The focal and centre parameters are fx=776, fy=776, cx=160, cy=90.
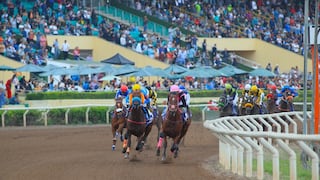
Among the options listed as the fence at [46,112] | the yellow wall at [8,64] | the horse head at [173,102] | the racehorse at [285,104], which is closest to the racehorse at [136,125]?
the horse head at [173,102]

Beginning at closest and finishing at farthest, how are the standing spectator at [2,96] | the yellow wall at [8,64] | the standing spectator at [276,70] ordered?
the standing spectator at [2,96]
the yellow wall at [8,64]
the standing spectator at [276,70]

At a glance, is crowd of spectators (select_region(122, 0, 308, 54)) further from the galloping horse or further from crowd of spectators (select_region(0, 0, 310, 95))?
the galloping horse

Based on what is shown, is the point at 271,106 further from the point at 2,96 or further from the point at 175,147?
the point at 2,96

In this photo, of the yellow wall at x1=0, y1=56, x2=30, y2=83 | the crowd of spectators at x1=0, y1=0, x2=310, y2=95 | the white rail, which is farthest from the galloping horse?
the yellow wall at x1=0, y1=56, x2=30, y2=83

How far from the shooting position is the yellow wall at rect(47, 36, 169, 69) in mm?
33188

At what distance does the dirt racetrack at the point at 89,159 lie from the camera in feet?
40.4

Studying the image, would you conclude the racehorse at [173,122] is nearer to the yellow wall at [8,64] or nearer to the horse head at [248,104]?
the horse head at [248,104]

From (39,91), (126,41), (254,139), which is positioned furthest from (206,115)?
(254,139)

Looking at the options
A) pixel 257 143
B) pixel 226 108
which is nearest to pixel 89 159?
pixel 257 143

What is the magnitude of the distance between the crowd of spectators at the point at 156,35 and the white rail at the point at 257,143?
13624 millimetres

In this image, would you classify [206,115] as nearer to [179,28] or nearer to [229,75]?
[229,75]

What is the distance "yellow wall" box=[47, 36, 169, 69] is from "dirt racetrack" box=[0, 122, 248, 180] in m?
11.6

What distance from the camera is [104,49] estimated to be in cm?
3403

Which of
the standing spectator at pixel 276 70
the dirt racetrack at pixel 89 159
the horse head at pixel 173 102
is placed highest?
the standing spectator at pixel 276 70
